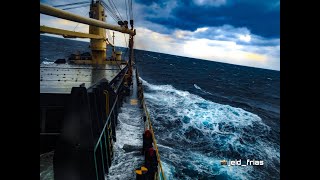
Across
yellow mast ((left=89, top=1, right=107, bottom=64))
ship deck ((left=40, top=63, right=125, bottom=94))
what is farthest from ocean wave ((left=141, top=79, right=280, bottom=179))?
yellow mast ((left=89, top=1, right=107, bottom=64))

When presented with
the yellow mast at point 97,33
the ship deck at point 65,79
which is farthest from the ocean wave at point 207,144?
the yellow mast at point 97,33

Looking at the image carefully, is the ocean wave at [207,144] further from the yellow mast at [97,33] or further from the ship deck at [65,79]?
the yellow mast at [97,33]

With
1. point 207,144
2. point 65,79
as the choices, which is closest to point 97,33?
point 65,79

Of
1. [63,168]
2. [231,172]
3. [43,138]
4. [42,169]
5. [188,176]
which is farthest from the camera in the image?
[231,172]

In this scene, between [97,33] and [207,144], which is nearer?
[207,144]

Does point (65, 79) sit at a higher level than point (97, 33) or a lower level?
lower

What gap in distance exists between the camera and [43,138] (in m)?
11.2

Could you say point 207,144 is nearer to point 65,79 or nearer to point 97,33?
point 65,79
